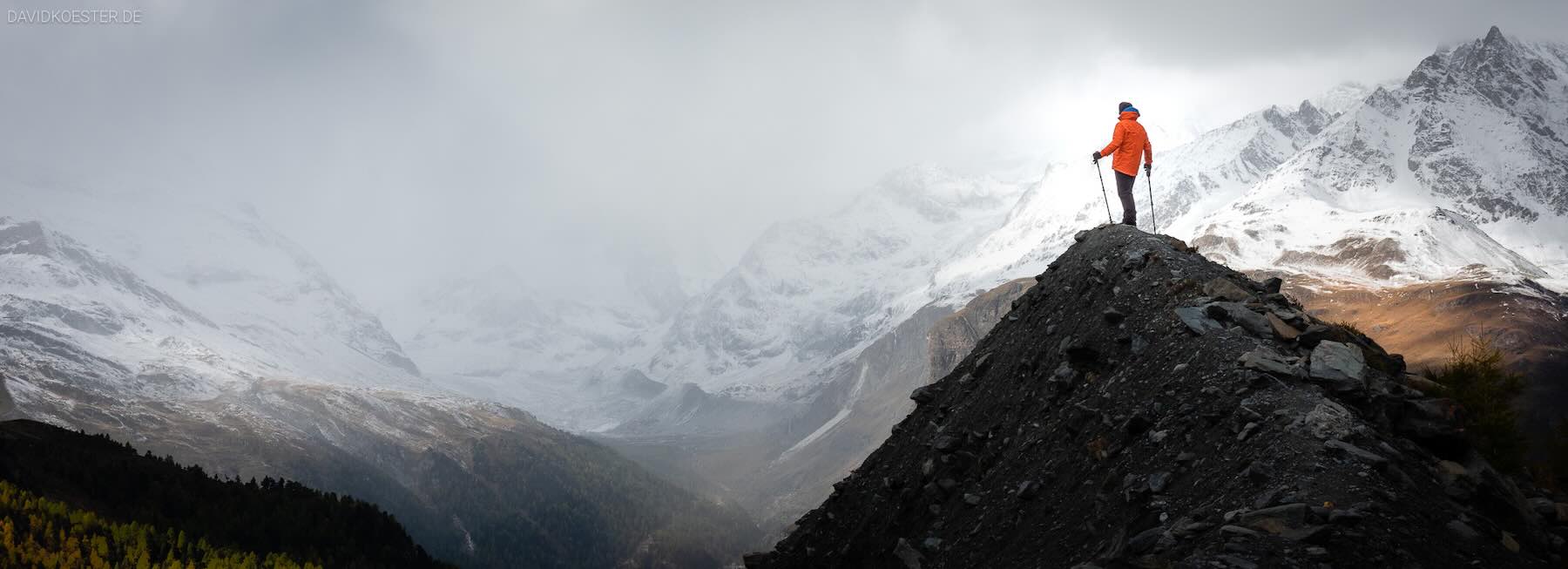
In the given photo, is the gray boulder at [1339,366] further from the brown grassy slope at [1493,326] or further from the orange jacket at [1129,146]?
the brown grassy slope at [1493,326]

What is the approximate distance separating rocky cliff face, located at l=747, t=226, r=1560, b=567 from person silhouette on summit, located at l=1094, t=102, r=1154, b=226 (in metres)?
2.28

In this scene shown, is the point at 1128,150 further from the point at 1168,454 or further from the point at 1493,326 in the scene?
the point at 1493,326

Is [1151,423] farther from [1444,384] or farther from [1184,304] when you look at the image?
[1444,384]

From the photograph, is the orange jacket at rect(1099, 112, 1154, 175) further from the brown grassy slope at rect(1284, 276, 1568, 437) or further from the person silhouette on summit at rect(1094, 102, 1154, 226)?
the brown grassy slope at rect(1284, 276, 1568, 437)

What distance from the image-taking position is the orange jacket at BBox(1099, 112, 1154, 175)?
2825 centimetres

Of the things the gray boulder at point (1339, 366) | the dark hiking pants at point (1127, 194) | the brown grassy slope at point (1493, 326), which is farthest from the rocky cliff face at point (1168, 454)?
the brown grassy slope at point (1493, 326)

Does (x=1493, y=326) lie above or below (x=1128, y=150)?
above

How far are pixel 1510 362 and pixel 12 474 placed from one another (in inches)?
7500

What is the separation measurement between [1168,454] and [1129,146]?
15674 millimetres

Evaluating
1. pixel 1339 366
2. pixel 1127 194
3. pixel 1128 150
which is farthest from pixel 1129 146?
pixel 1339 366

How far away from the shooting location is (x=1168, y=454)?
609 inches

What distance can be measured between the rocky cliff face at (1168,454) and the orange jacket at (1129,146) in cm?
252

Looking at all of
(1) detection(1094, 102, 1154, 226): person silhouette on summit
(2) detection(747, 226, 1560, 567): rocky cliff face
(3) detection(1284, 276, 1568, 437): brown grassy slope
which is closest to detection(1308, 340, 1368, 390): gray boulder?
(2) detection(747, 226, 1560, 567): rocky cliff face

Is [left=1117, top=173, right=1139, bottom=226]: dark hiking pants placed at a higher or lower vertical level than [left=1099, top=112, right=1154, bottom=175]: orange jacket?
lower
